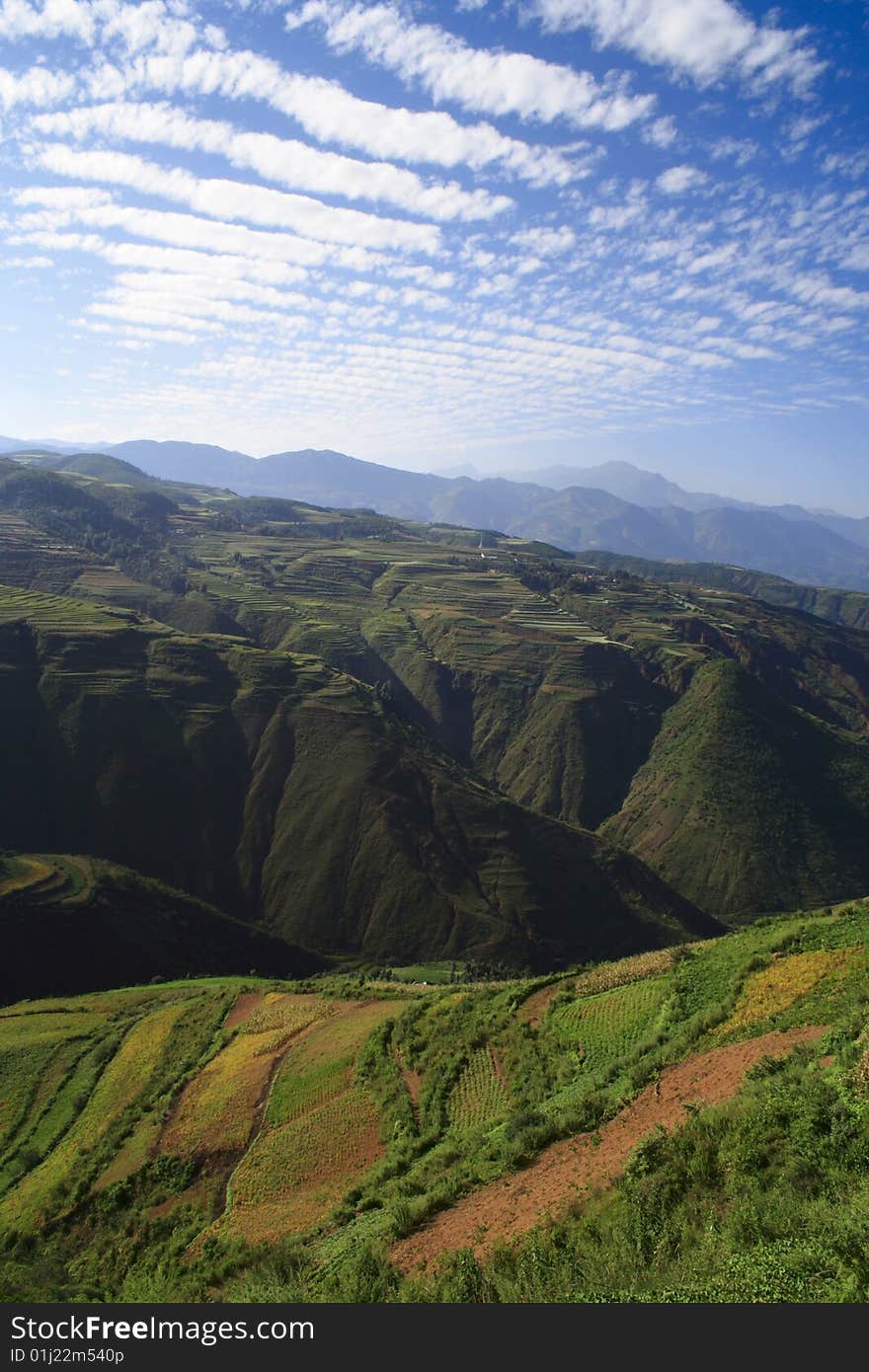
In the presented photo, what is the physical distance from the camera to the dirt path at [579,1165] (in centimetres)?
2006

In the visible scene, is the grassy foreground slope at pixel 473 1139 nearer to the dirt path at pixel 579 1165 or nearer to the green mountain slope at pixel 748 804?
the dirt path at pixel 579 1165

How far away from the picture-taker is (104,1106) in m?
40.9

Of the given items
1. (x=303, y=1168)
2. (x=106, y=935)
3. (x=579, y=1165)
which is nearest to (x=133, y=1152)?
(x=303, y=1168)

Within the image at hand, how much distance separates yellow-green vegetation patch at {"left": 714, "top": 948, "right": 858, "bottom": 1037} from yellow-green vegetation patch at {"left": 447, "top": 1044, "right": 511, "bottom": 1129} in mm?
10447

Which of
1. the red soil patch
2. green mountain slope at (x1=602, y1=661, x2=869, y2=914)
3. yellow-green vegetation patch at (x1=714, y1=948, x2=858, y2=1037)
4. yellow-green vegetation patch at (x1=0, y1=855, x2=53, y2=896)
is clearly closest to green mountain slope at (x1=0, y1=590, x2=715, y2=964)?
yellow-green vegetation patch at (x1=0, y1=855, x2=53, y2=896)

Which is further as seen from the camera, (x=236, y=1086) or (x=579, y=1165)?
(x=236, y=1086)

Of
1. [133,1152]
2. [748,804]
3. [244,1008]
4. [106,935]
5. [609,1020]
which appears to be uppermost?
[609,1020]

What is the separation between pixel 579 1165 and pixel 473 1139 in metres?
7.30

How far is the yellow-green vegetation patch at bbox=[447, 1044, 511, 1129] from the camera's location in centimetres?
2978

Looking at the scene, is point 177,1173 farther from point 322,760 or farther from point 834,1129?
point 322,760

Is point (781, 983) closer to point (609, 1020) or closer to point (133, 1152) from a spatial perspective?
point (609, 1020)

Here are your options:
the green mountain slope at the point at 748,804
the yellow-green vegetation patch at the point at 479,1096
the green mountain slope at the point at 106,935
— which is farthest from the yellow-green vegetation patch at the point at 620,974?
the green mountain slope at the point at 748,804

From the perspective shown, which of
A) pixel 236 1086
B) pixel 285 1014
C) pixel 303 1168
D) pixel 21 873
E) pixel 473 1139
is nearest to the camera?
pixel 473 1139

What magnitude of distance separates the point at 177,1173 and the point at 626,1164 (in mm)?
24734
